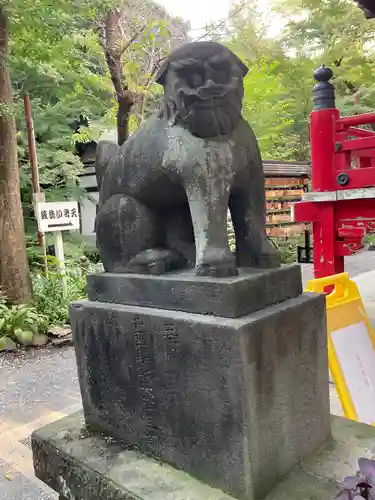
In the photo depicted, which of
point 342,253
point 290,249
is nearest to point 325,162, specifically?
point 342,253

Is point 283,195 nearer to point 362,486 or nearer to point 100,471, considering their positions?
point 100,471

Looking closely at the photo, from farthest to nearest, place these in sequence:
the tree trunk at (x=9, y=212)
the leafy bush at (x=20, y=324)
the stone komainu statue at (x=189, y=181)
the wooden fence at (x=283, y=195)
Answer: the wooden fence at (x=283, y=195) → the tree trunk at (x=9, y=212) → the leafy bush at (x=20, y=324) → the stone komainu statue at (x=189, y=181)

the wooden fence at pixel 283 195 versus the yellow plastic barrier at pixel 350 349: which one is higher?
the wooden fence at pixel 283 195

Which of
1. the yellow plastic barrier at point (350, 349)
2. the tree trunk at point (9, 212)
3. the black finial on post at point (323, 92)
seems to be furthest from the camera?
the tree trunk at point (9, 212)

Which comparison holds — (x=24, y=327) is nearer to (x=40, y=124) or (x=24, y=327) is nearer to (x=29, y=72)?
(x=29, y=72)

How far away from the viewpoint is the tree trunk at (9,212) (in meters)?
5.37

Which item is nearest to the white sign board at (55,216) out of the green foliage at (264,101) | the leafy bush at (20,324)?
the leafy bush at (20,324)

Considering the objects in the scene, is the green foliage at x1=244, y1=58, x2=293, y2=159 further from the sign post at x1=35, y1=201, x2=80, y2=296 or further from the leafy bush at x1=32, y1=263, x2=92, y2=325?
the leafy bush at x1=32, y1=263, x2=92, y2=325

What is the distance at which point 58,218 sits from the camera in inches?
233

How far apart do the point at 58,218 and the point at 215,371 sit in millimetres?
5013

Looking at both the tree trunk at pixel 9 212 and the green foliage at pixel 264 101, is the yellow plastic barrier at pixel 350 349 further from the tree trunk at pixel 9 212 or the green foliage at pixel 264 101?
the green foliage at pixel 264 101

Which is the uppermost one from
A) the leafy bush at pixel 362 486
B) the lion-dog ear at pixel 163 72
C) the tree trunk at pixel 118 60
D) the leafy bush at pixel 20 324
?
the tree trunk at pixel 118 60

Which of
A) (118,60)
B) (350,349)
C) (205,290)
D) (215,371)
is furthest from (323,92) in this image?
(215,371)

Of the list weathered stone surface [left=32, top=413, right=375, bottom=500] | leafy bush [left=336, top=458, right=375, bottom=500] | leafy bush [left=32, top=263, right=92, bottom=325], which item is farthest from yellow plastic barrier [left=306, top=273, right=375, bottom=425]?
leafy bush [left=32, top=263, right=92, bottom=325]
